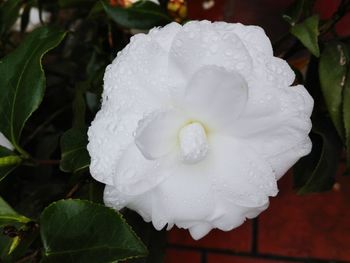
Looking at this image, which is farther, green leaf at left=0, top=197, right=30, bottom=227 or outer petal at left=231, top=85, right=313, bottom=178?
green leaf at left=0, top=197, right=30, bottom=227

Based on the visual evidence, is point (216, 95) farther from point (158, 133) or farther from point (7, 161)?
point (7, 161)

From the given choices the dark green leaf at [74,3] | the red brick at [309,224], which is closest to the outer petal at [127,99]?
the dark green leaf at [74,3]

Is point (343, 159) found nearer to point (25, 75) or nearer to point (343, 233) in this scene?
point (343, 233)

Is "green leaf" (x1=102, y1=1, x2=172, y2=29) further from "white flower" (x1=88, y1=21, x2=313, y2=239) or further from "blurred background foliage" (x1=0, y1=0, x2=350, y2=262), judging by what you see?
"white flower" (x1=88, y1=21, x2=313, y2=239)

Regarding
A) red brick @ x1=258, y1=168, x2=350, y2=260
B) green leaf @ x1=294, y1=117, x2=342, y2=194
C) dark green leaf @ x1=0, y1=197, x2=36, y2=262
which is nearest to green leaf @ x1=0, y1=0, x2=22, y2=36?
dark green leaf @ x1=0, y1=197, x2=36, y2=262

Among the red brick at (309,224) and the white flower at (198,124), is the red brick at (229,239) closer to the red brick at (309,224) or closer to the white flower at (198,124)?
the red brick at (309,224)

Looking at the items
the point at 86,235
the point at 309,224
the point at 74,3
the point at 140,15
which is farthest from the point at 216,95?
the point at 309,224
